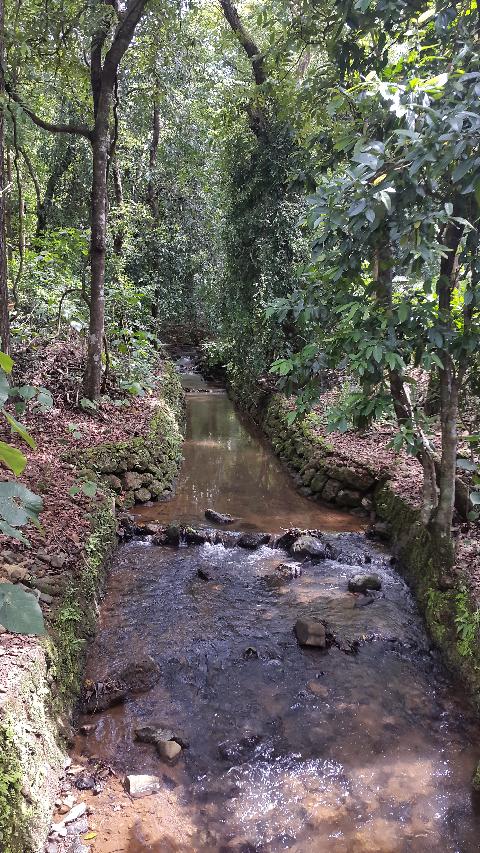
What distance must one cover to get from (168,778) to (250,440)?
30.6ft

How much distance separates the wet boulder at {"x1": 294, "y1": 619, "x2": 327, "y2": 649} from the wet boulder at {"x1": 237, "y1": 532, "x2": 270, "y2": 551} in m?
1.76

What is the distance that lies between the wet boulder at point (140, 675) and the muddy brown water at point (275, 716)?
0.07m

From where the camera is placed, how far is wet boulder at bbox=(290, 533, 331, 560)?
635 centimetres

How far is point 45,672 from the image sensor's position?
3393 mm

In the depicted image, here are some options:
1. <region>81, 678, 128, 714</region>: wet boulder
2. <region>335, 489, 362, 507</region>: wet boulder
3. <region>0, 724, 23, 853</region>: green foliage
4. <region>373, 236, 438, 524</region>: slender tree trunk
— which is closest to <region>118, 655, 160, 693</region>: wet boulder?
<region>81, 678, 128, 714</region>: wet boulder

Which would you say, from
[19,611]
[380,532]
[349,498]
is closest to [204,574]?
[380,532]

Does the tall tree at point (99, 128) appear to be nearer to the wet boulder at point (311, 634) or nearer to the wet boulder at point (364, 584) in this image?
the wet boulder at point (364, 584)

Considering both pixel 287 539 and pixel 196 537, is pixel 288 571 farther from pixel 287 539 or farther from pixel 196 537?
pixel 196 537

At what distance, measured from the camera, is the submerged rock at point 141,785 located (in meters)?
3.23

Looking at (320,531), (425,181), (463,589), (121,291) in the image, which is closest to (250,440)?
(121,291)

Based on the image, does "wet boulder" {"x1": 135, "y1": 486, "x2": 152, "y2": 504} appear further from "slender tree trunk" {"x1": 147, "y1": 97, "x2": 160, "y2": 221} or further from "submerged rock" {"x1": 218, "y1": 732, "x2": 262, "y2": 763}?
"slender tree trunk" {"x1": 147, "y1": 97, "x2": 160, "y2": 221}

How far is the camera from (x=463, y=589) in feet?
15.2

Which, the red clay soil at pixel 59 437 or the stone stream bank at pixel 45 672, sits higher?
the red clay soil at pixel 59 437

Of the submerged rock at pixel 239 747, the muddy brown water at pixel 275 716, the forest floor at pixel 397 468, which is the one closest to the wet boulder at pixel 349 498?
the forest floor at pixel 397 468
